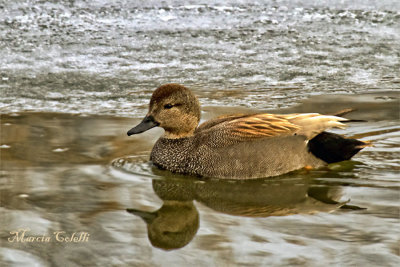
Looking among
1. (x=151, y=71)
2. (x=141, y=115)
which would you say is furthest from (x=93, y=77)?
(x=141, y=115)

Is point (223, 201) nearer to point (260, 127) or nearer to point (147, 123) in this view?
point (260, 127)

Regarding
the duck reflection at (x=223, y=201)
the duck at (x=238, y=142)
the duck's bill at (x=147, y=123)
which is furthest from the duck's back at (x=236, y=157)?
the duck's bill at (x=147, y=123)

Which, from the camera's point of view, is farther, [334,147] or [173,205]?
[334,147]

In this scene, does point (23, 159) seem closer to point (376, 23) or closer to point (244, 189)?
point (244, 189)

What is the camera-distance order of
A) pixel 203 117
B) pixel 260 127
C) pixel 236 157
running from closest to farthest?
pixel 236 157
pixel 260 127
pixel 203 117

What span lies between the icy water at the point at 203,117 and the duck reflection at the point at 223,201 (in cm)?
2

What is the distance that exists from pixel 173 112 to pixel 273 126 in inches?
35.1

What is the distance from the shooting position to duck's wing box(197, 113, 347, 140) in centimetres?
571

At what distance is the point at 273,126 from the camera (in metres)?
5.77

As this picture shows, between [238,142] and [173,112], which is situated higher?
[173,112]

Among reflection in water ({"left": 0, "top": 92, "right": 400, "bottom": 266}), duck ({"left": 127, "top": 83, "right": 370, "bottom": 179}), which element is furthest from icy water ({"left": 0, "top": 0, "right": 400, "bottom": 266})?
duck ({"left": 127, "top": 83, "right": 370, "bottom": 179})

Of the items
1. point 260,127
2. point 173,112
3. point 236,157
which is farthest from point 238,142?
point 173,112

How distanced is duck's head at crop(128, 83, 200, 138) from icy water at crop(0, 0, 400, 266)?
40 centimetres

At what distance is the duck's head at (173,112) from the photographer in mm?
5879
